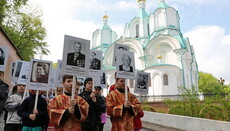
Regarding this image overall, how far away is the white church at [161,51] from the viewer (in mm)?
23344

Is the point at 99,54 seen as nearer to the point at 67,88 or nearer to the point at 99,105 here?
the point at 99,105

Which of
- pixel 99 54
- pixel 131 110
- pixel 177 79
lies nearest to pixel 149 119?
pixel 99 54

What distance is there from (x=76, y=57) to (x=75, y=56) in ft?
0.08

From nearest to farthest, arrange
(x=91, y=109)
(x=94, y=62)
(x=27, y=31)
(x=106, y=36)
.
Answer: (x=91, y=109)
(x=94, y=62)
(x=27, y=31)
(x=106, y=36)

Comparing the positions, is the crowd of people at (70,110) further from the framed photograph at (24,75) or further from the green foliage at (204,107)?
the green foliage at (204,107)

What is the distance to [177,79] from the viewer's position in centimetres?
2412

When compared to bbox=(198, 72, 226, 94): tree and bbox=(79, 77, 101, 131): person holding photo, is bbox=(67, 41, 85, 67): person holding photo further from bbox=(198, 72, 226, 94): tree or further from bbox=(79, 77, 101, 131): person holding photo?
bbox=(198, 72, 226, 94): tree

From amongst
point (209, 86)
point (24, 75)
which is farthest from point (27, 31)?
point (209, 86)

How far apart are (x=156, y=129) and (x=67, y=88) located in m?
5.67

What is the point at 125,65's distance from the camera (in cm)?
357

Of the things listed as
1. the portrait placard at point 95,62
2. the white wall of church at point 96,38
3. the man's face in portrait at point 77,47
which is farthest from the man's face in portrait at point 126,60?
the white wall of church at point 96,38

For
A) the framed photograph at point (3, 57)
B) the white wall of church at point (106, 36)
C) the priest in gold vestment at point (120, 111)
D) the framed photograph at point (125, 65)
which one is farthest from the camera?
the white wall of church at point (106, 36)

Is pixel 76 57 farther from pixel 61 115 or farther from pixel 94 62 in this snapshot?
pixel 94 62

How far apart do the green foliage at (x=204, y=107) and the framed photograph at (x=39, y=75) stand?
585 centimetres
